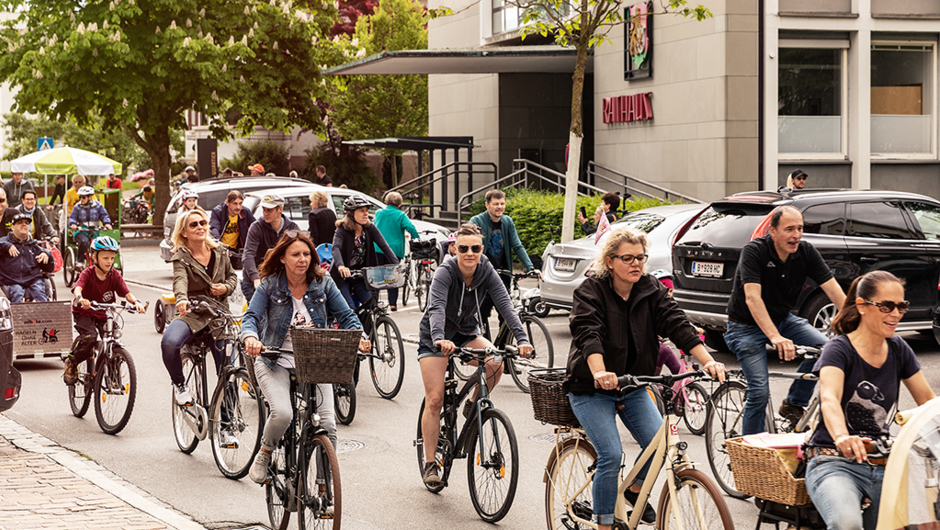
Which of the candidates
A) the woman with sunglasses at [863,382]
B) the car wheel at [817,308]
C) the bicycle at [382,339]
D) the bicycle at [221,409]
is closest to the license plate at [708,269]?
the car wheel at [817,308]

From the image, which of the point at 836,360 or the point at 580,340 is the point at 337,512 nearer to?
the point at 580,340

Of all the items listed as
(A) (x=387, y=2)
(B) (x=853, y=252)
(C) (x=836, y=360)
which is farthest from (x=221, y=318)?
(A) (x=387, y=2)

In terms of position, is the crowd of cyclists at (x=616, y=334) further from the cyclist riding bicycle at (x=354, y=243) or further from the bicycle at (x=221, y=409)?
the cyclist riding bicycle at (x=354, y=243)

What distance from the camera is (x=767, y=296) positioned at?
22.2ft

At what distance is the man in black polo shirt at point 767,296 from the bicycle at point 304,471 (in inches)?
96.9

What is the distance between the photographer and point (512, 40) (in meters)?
31.3

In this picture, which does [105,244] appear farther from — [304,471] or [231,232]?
[231,232]

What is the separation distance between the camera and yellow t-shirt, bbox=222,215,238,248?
15008 mm

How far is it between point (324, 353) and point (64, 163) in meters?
24.4

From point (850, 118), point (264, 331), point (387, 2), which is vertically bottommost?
point (264, 331)

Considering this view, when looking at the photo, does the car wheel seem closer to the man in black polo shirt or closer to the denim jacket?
the man in black polo shirt

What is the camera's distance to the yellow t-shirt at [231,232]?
1501cm

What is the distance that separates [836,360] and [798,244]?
2.35m

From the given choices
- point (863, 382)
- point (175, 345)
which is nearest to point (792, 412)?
point (863, 382)
